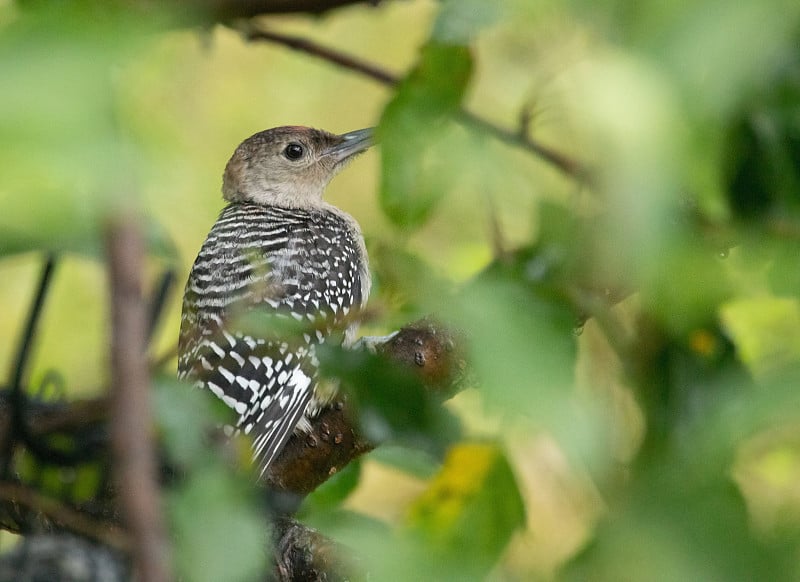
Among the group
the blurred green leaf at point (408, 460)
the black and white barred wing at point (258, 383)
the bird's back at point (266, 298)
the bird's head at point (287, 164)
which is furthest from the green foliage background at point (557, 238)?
the bird's head at point (287, 164)

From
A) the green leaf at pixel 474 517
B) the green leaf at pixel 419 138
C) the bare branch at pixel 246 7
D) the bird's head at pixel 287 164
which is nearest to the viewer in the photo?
the bare branch at pixel 246 7

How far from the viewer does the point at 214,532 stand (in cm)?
80

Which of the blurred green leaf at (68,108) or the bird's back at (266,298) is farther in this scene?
the bird's back at (266,298)

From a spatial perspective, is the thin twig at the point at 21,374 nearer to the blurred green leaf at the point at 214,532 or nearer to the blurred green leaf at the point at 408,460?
the blurred green leaf at the point at 214,532

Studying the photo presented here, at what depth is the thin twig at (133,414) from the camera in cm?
55

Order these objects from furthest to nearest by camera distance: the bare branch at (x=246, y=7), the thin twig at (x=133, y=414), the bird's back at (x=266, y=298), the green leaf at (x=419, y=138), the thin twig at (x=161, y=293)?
the bird's back at (x=266, y=298) < the thin twig at (x=161, y=293) < the green leaf at (x=419, y=138) < the bare branch at (x=246, y=7) < the thin twig at (x=133, y=414)

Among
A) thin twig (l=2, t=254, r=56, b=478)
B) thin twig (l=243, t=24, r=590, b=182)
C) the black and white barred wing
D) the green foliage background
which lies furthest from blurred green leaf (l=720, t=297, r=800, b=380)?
the black and white barred wing

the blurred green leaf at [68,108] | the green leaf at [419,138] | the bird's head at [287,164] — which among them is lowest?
the bird's head at [287,164]

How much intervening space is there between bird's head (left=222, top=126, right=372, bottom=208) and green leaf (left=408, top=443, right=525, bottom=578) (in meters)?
3.52

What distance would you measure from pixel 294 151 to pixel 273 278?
1.12 meters

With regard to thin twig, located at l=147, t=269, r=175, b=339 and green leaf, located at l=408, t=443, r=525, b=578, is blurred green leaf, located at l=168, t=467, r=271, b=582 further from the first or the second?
thin twig, located at l=147, t=269, r=175, b=339

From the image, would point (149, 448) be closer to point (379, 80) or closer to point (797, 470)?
point (797, 470)

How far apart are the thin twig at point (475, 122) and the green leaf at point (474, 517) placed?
0.25 m

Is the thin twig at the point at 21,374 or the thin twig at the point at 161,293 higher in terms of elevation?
the thin twig at the point at 161,293
